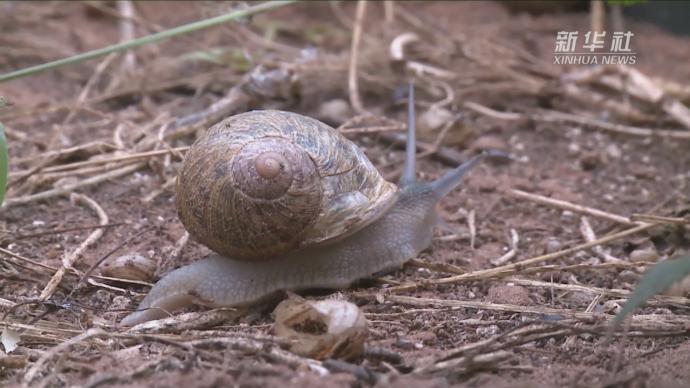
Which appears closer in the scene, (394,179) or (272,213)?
(272,213)

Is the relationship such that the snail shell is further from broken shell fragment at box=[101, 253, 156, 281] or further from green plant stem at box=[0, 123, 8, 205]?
green plant stem at box=[0, 123, 8, 205]

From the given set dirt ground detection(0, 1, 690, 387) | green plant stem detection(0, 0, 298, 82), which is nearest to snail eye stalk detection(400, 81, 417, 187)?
dirt ground detection(0, 1, 690, 387)

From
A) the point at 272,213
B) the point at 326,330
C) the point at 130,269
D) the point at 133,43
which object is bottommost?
the point at 130,269

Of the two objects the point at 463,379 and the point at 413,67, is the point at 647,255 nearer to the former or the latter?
the point at 463,379

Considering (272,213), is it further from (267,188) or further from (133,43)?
(133,43)

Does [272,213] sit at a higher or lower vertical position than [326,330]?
higher

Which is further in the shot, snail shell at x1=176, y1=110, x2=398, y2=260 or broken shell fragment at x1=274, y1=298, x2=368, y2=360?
snail shell at x1=176, y1=110, x2=398, y2=260

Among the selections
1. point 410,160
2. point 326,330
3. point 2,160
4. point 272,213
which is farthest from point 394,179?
point 2,160

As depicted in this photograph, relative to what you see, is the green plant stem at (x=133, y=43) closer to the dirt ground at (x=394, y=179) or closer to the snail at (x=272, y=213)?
the dirt ground at (x=394, y=179)
